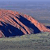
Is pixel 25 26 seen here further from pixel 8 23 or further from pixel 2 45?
pixel 2 45

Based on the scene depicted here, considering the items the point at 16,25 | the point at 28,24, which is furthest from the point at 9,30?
the point at 28,24

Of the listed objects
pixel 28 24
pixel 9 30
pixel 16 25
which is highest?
pixel 16 25

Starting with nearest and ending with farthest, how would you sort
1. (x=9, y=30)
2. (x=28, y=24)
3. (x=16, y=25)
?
(x=9, y=30)
(x=16, y=25)
(x=28, y=24)

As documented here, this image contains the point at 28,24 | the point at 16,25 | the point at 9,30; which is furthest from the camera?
the point at 28,24

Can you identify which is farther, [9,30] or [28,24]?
[28,24]

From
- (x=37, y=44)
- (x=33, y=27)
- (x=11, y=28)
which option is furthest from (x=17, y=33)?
(x=37, y=44)

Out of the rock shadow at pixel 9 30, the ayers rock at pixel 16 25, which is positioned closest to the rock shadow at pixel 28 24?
the ayers rock at pixel 16 25

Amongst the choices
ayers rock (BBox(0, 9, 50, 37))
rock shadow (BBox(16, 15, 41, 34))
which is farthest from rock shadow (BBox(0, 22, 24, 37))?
rock shadow (BBox(16, 15, 41, 34))

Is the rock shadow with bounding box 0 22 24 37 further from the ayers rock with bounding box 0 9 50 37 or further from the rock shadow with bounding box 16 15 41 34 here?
the rock shadow with bounding box 16 15 41 34

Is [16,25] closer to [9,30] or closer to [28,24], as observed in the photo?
[9,30]
